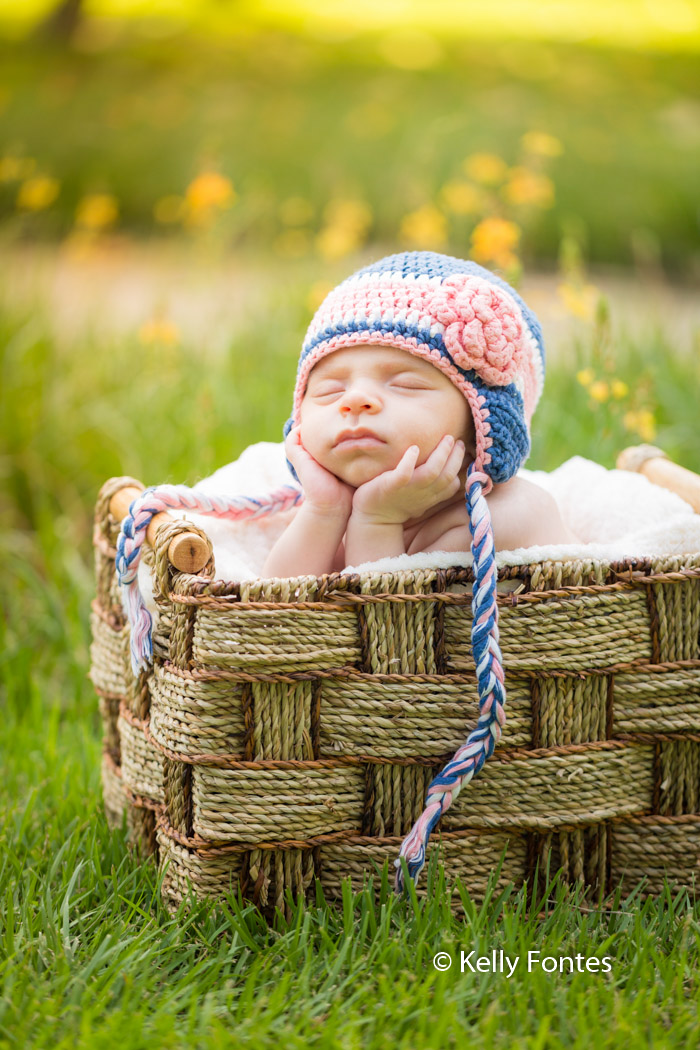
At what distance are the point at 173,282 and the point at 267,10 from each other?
21.0ft

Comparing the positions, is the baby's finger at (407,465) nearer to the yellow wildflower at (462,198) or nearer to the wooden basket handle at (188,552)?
the wooden basket handle at (188,552)

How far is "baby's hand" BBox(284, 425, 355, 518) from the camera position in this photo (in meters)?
1.54

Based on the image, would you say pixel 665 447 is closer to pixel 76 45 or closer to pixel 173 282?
pixel 173 282

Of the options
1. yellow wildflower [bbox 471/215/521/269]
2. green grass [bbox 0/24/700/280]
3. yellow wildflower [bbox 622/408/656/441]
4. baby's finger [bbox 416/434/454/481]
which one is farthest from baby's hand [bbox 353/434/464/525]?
green grass [bbox 0/24/700/280]

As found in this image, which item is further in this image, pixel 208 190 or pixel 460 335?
pixel 208 190

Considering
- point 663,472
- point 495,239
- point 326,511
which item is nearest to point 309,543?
point 326,511

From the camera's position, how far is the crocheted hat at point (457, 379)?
136cm

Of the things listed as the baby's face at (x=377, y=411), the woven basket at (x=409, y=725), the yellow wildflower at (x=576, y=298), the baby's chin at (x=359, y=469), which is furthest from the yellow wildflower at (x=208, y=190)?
the woven basket at (x=409, y=725)

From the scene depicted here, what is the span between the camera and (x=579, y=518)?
1.88 m

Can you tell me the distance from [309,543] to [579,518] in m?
0.59

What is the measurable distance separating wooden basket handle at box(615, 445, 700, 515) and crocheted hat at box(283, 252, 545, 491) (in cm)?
39

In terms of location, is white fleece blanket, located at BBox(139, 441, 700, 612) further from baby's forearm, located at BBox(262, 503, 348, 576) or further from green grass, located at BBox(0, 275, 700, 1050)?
green grass, located at BBox(0, 275, 700, 1050)

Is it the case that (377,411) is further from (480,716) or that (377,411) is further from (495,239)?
(495,239)

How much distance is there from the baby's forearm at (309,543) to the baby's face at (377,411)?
70 mm
